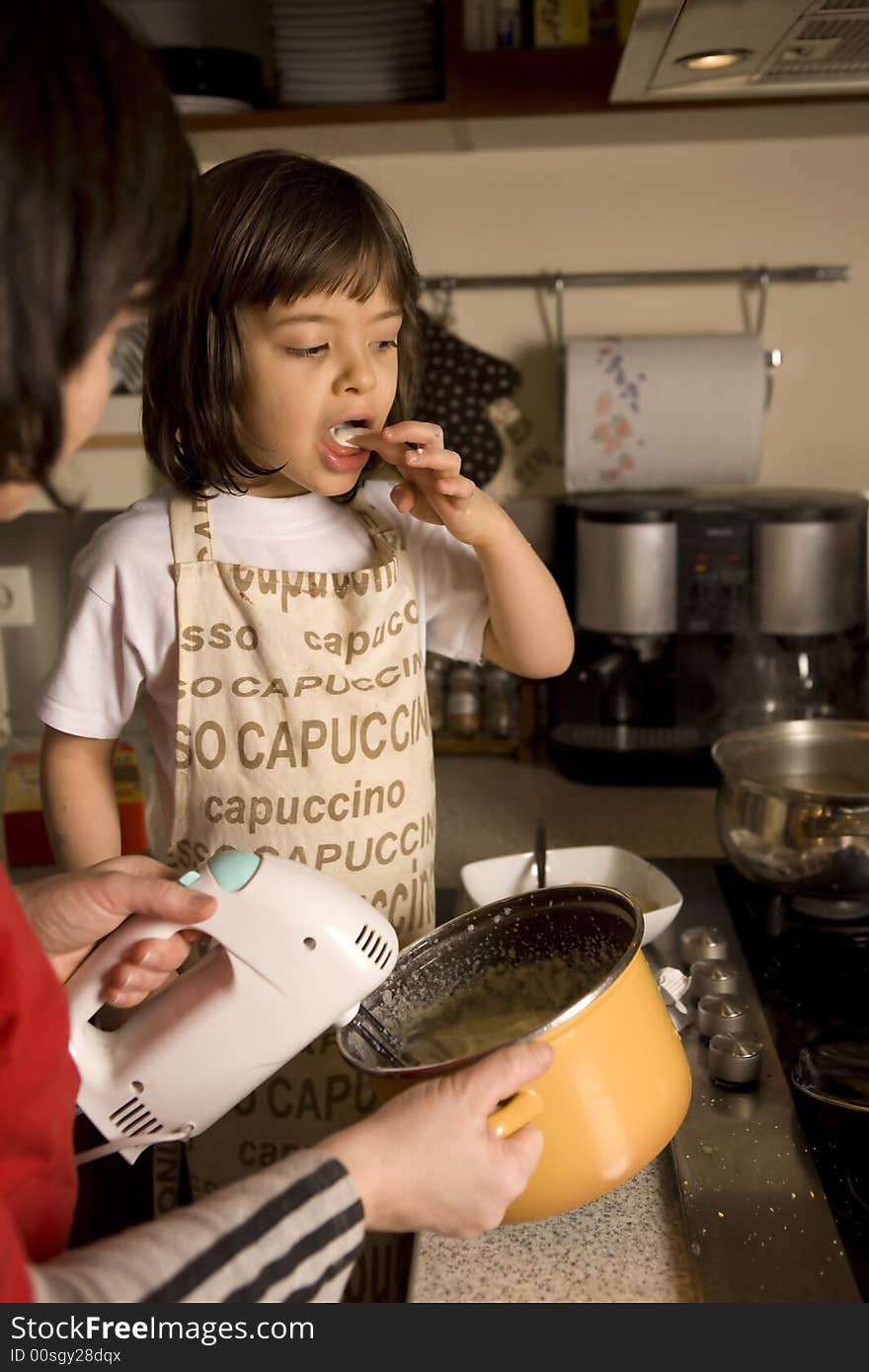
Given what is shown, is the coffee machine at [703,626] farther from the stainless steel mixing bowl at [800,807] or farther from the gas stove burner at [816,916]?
the gas stove burner at [816,916]

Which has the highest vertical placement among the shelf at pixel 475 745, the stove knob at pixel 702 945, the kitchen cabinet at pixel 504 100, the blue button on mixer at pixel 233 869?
the kitchen cabinet at pixel 504 100

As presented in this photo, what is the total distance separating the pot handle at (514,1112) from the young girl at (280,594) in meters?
0.31

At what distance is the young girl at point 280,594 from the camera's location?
82 cm

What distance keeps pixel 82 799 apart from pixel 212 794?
0.34 ft

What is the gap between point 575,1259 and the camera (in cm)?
67

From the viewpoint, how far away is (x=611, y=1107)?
2.11ft

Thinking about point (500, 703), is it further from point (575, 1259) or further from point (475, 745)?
point (575, 1259)

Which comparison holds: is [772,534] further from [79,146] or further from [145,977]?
[79,146]

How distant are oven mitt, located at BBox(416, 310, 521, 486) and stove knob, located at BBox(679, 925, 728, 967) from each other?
1175 millimetres

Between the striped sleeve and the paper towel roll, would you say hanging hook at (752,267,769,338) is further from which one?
the striped sleeve

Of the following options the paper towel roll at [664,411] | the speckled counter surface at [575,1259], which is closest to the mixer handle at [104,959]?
the speckled counter surface at [575,1259]

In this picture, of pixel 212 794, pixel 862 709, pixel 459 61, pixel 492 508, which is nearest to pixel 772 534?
pixel 862 709

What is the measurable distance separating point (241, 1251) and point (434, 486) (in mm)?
516

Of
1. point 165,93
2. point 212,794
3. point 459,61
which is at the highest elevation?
point 459,61
